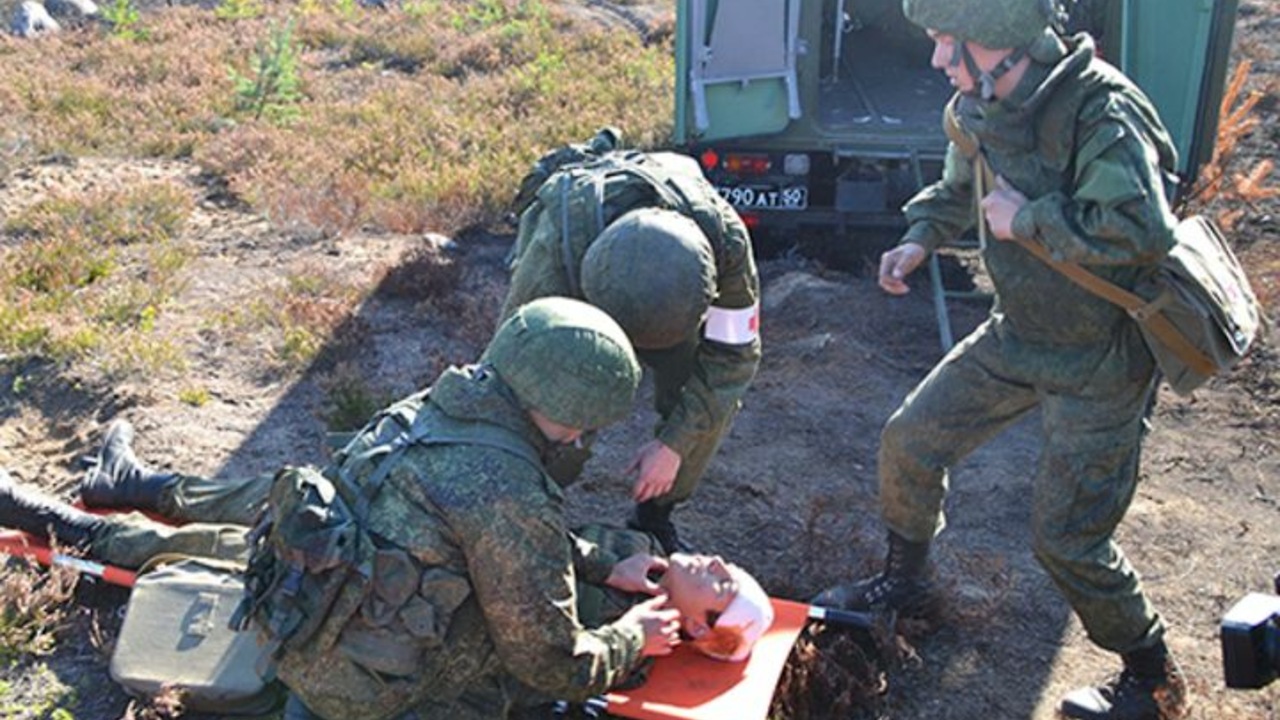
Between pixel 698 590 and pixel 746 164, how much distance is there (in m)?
4.26

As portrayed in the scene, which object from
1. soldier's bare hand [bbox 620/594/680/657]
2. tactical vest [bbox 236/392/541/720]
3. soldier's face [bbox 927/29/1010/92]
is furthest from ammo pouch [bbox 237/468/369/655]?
soldier's face [bbox 927/29/1010/92]

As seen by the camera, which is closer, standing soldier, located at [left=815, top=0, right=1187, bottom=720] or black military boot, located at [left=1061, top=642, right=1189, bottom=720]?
standing soldier, located at [left=815, top=0, right=1187, bottom=720]

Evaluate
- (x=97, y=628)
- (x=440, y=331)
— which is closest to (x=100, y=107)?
(x=440, y=331)

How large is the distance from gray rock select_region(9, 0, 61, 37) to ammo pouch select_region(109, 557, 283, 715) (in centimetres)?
1156

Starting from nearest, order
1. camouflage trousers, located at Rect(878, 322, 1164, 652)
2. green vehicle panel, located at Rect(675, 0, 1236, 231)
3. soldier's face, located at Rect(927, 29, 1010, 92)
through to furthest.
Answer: soldier's face, located at Rect(927, 29, 1010, 92) < camouflage trousers, located at Rect(878, 322, 1164, 652) < green vehicle panel, located at Rect(675, 0, 1236, 231)

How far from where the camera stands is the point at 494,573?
10.3ft

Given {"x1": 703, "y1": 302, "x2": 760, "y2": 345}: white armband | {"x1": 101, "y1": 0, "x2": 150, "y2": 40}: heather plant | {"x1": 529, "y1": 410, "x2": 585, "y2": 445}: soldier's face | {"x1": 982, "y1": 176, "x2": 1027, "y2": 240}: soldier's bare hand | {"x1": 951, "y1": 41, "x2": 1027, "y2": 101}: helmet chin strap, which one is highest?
{"x1": 951, "y1": 41, "x2": 1027, "y2": 101}: helmet chin strap

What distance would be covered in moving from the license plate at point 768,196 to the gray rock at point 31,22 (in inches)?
377

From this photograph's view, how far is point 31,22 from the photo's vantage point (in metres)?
14.1

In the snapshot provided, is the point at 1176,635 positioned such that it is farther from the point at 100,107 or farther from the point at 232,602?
the point at 100,107

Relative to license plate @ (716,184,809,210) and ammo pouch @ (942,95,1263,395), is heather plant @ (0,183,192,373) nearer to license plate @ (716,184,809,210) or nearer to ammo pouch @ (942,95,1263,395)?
license plate @ (716,184,809,210)

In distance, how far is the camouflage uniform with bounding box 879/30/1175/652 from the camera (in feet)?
11.1

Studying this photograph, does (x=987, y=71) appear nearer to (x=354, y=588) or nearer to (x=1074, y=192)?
(x=1074, y=192)

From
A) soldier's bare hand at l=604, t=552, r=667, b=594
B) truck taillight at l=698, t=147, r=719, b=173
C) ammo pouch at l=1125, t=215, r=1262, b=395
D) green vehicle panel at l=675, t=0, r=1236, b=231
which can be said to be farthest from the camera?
truck taillight at l=698, t=147, r=719, b=173
